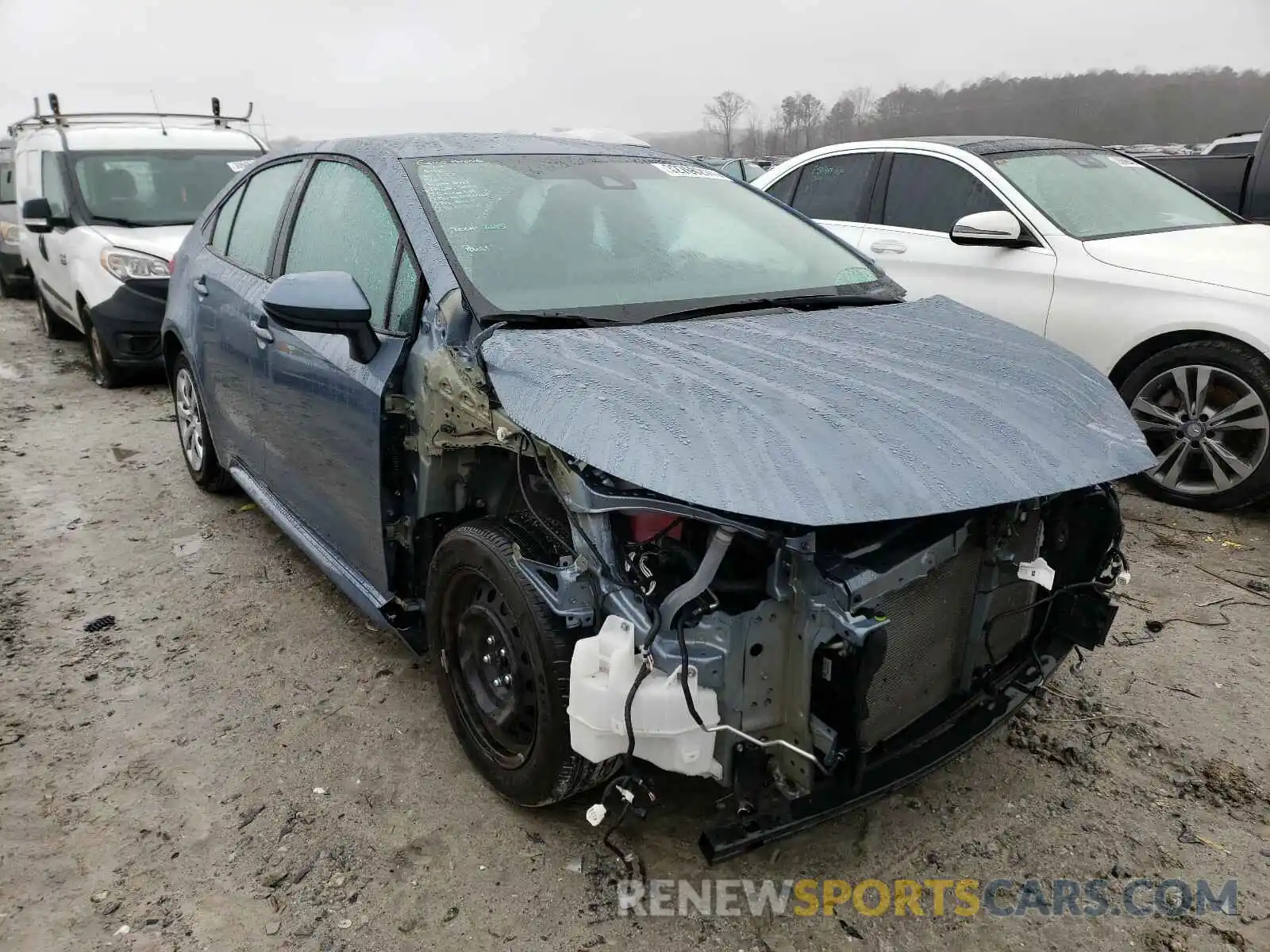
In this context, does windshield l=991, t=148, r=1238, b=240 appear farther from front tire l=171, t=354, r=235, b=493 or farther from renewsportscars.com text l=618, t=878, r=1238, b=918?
A: front tire l=171, t=354, r=235, b=493

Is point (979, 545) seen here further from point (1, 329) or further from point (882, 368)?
point (1, 329)

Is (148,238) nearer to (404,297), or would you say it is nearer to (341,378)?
(341,378)

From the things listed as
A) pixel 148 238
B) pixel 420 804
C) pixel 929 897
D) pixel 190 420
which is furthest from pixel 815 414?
pixel 148 238

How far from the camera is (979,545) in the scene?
7.32 feet

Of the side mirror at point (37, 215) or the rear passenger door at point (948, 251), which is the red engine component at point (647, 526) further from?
the side mirror at point (37, 215)

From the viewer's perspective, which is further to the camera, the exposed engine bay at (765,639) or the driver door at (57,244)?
the driver door at (57,244)

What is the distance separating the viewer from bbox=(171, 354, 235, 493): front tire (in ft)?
15.0

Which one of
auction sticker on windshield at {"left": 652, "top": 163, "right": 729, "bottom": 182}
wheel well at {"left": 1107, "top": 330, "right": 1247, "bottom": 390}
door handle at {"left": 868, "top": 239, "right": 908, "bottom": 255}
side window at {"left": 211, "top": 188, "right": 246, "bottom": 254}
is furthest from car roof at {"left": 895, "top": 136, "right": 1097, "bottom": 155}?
side window at {"left": 211, "top": 188, "right": 246, "bottom": 254}

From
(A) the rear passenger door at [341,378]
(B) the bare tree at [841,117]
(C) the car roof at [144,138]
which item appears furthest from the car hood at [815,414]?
(B) the bare tree at [841,117]

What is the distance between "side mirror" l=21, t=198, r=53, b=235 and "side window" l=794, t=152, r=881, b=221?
622 cm

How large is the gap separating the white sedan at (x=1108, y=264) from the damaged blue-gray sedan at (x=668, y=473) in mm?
1902

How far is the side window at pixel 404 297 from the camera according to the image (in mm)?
2582

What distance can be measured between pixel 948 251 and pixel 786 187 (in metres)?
1.48

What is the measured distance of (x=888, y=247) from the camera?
212 inches
